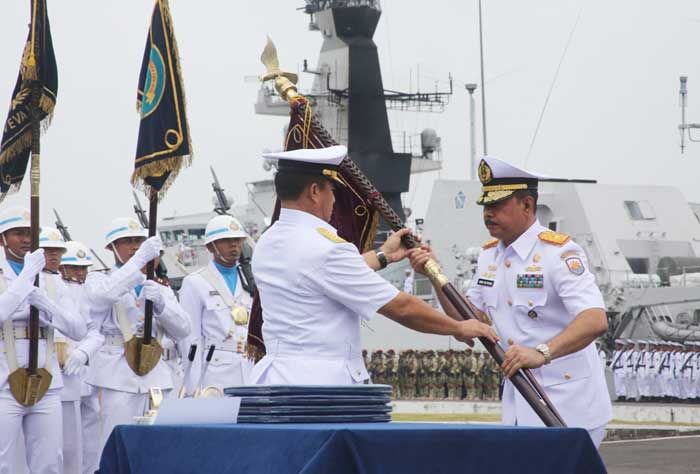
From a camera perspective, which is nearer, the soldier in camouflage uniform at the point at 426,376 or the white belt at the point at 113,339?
the white belt at the point at 113,339

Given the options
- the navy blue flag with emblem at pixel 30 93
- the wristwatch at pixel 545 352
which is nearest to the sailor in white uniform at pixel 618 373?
the navy blue flag with emblem at pixel 30 93

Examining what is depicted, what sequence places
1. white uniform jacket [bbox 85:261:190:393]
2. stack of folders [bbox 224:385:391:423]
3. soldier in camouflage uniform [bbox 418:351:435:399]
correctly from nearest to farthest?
1. stack of folders [bbox 224:385:391:423]
2. white uniform jacket [bbox 85:261:190:393]
3. soldier in camouflage uniform [bbox 418:351:435:399]

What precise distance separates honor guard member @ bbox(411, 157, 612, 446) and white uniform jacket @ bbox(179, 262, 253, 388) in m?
4.12

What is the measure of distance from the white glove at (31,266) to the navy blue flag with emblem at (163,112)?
1.52 metres

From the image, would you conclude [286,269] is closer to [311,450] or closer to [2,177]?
[311,450]

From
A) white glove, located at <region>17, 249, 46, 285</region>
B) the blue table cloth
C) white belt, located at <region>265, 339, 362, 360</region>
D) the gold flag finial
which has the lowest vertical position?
white glove, located at <region>17, 249, 46, 285</region>

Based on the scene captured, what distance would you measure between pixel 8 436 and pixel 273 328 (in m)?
3.87

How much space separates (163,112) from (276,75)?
3033 mm

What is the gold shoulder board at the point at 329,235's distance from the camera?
5029 millimetres

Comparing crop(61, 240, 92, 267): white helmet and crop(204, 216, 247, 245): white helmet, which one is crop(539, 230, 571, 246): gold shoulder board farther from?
crop(61, 240, 92, 267): white helmet

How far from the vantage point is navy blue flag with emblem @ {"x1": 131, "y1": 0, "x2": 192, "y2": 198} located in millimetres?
9609

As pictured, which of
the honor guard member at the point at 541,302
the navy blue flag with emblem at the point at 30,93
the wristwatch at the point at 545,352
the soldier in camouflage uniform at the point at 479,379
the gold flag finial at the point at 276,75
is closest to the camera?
the wristwatch at the point at 545,352

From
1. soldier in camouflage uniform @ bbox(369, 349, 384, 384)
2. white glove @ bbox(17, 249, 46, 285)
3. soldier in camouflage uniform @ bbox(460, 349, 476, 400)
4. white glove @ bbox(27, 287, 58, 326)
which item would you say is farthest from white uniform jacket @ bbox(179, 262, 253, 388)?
soldier in camouflage uniform @ bbox(369, 349, 384, 384)

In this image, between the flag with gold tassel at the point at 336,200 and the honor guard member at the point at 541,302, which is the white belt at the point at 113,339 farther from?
the honor guard member at the point at 541,302
